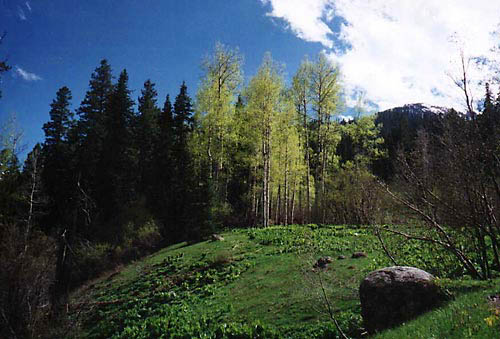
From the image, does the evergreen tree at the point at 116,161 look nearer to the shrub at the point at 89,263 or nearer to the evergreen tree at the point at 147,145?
the evergreen tree at the point at 147,145

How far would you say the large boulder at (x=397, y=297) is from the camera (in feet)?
22.6

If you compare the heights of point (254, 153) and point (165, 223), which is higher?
point (254, 153)

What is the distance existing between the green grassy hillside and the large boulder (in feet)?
1.69

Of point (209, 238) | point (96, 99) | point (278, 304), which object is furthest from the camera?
point (96, 99)

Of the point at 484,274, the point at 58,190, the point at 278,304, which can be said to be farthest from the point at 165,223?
the point at 484,274

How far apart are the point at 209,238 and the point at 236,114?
1388cm

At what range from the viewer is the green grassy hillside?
688 centimetres

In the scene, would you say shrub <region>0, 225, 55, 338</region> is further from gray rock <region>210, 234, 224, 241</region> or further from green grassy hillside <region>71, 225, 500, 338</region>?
gray rock <region>210, 234, 224, 241</region>

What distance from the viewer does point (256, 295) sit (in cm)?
1223

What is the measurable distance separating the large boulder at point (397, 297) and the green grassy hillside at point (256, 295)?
1.69 ft

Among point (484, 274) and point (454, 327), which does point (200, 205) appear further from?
point (454, 327)

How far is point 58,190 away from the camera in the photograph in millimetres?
32750

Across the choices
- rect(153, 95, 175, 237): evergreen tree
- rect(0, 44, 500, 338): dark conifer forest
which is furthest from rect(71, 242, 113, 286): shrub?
rect(153, 95, 175, 237): evergreen tree

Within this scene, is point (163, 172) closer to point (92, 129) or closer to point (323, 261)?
point (92, 129)
